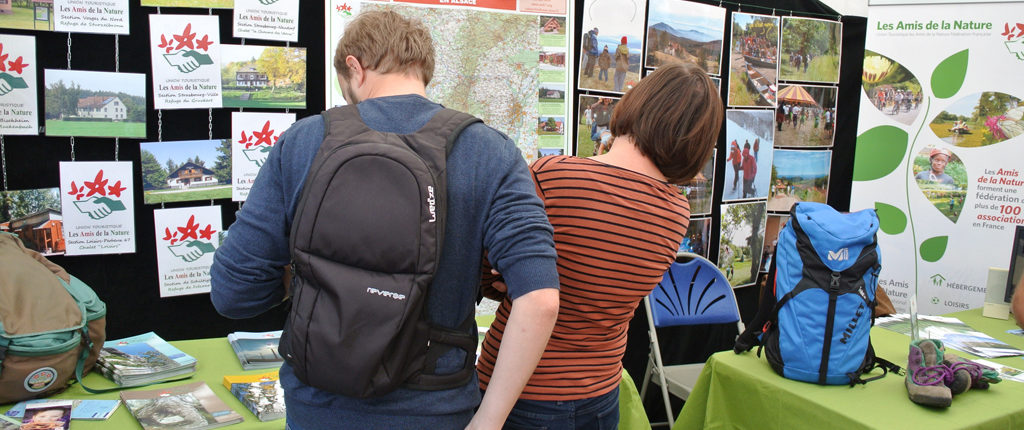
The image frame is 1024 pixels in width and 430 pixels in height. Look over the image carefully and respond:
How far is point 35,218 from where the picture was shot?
197 centimetres

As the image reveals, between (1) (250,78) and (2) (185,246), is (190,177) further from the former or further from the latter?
(1) (250,78)

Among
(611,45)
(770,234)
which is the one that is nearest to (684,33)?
(611,45)

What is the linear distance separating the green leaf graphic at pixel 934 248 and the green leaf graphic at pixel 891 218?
0.14 meters

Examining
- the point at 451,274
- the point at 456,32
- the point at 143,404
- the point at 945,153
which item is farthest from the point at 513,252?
the point at 945,153

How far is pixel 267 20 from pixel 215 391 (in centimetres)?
117

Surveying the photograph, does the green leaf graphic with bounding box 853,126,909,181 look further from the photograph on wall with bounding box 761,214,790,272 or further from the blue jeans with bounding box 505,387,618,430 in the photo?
the blue jeans with bounding box 505,387,618,430

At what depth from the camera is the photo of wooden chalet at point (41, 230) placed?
1.95 m

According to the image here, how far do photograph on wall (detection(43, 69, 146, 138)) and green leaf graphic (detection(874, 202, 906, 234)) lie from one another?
342 centimetres

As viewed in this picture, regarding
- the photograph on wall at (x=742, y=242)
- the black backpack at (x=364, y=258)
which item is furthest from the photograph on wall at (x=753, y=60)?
the black backpack at (x=364, y=258)

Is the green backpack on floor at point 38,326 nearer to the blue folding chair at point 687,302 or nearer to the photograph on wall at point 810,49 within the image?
the blue folding chair at point 687,302

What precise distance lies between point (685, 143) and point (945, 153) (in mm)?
2793

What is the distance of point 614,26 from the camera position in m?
2.81

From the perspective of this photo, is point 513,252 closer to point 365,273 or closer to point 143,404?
point 365,273

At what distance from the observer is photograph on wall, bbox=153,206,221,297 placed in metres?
2.15
